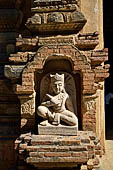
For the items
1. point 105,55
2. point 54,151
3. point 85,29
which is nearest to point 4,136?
point 54,151

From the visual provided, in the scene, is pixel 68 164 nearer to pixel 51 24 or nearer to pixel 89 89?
pixel 89 89

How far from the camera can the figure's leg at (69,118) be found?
12.2 feet

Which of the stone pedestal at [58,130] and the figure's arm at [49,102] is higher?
the figure's arm at [49,102]

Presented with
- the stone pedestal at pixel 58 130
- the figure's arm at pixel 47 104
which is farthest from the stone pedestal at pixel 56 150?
the figure's arm at pixel 47 104

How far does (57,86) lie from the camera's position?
12.6 ft

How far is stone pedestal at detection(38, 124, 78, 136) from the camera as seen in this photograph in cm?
369

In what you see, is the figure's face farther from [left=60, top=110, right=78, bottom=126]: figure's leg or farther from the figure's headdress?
[left=60, top=110, right=78, bottom=126]: figure's leg

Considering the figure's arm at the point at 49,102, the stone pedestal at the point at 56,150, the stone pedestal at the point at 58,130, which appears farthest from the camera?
the figure's arm at the point at 49,102

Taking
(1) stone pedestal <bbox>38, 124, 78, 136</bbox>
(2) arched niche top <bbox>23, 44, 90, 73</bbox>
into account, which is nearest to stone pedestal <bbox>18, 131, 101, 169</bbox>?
(1) stone pedestal <bbox>38, 124, 78, 136</bbox>

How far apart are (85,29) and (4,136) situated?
10.3 feet

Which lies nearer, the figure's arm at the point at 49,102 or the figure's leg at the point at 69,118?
the figure's leg at the point at 69,118

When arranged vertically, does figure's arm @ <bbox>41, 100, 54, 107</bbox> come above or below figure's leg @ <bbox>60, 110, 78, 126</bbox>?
above

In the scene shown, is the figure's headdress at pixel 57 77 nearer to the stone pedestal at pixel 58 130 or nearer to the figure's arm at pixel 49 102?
the figure's arm at pixel 49 102

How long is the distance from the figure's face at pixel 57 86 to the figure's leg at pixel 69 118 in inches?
17.4
